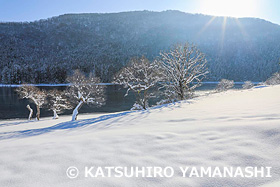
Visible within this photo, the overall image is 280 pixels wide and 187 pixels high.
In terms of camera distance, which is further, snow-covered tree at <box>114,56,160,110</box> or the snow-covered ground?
snow-covered tree at <box>114,56,160,110</box>

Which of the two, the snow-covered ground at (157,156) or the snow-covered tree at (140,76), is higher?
the snow-covered tree at (140,76)

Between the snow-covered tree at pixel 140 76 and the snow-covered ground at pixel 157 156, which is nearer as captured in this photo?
the snow-covered ground at pixel 157 156

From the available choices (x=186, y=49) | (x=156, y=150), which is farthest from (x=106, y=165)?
(x=186, y=49)

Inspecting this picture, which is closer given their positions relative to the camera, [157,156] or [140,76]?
[157,156]

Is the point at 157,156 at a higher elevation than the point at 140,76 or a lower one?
lower

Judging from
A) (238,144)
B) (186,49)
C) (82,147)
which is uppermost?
(186,49)

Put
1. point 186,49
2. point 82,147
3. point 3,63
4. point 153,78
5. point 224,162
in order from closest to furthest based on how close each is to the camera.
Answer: point 224,162 → point 82,147 → point 186,49 → point 153,78 → point 3,63

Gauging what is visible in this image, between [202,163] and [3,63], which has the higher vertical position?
[3,63]

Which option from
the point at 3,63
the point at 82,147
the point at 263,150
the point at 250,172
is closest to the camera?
the point at 250,172

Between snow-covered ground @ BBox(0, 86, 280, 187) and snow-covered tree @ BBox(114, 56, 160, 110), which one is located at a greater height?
snow-covered tree @ BBox(114, 56, 160, 110)

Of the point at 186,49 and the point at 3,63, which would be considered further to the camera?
the point at 3,63

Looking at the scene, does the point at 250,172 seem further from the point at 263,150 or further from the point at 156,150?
the point at 156,150

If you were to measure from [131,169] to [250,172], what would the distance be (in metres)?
1.41

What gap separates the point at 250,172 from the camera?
1800mm
